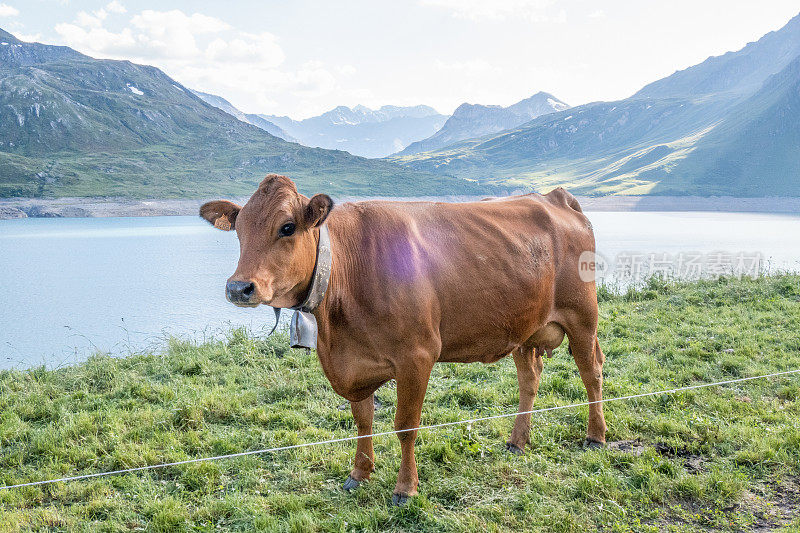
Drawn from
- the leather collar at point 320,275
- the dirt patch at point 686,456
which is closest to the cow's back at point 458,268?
the leather collar at point 320,275

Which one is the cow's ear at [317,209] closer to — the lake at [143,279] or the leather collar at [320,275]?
the leather collar at [320,275]

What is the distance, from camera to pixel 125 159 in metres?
141

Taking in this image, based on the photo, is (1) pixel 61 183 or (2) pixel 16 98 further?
(2) pixel 16 98

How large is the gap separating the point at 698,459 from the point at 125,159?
159653 millimetres

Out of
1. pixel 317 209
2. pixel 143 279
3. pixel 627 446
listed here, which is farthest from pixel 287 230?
pixel 143 279

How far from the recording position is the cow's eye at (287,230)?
3135mm

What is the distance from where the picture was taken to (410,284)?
12.1 ft

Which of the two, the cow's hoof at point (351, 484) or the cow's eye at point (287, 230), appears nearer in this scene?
the cow's eye at point (287, 230)

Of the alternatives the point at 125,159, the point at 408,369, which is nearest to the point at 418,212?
the point at 408,369

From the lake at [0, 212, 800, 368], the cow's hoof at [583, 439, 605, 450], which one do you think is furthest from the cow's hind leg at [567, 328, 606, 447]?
the lake at [0, 212, 800, 368]

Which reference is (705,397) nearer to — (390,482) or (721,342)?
(721,342)

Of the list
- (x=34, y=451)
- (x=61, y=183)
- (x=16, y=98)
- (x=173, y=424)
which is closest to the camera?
(x=34, y=451)

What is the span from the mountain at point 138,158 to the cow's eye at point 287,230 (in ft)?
351

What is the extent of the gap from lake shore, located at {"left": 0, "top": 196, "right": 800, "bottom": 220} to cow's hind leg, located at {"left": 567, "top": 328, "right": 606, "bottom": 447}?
7425 centimetres
